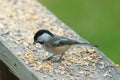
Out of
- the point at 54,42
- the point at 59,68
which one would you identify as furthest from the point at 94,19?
the point at 59,68

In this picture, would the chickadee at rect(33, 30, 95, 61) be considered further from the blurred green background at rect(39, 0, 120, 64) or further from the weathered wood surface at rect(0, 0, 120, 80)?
the blurred green background at rect(39, 0, 120, 64)

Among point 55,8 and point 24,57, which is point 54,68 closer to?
point 24,57

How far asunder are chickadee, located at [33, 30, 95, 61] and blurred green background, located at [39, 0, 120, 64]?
114 inches

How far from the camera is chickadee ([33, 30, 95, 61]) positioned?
11.8 feet

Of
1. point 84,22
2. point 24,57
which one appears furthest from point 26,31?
point 84,22

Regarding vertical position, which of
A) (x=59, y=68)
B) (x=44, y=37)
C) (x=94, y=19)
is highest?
(x=94, y=19)

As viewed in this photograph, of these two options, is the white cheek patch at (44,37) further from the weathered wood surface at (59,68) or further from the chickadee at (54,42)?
the weathered wood surface at (59,68)

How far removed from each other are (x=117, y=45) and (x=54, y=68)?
146 inches

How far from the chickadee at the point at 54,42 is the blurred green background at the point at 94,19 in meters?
2.91

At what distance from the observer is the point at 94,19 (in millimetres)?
7816

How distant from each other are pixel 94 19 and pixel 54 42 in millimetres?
4170

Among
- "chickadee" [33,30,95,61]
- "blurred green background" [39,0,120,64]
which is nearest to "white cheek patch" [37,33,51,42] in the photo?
"chickadee" [33,30,95,61]

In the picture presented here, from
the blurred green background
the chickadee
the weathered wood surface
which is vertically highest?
the blurred green background

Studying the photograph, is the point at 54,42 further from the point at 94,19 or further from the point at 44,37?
the point at 94,19
